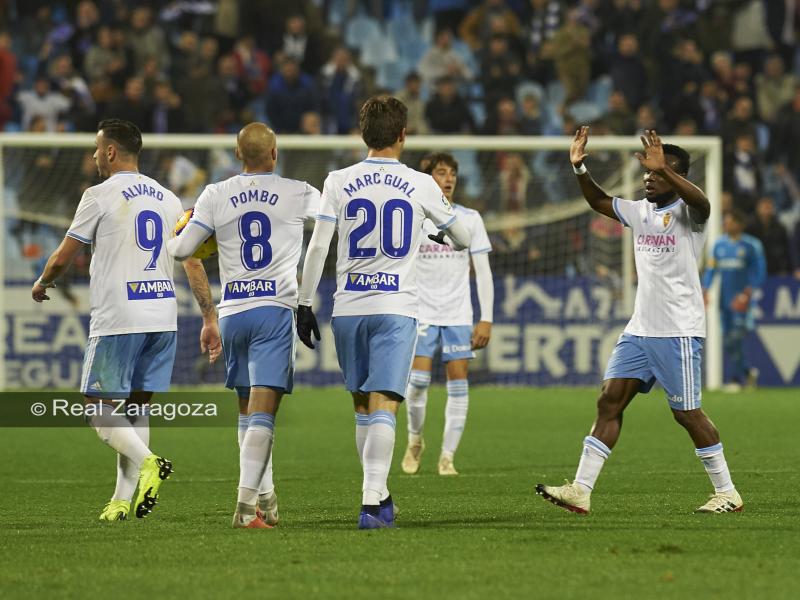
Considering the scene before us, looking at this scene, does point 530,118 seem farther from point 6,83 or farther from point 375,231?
point 375,231

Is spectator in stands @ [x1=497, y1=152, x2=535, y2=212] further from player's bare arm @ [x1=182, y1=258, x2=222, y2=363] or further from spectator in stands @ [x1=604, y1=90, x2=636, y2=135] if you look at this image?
player's bare arm @ [x1=182, y1=258, x2=222, y2=363]

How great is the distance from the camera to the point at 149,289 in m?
8.36

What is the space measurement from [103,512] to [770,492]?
4106 millimetres

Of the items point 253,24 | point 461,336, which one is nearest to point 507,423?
point 461,336

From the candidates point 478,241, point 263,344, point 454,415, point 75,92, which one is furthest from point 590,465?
point 75,92

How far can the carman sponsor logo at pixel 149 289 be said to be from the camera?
8.30 metres

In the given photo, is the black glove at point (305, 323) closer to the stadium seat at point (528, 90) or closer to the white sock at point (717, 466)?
the white sock at point (717, 466)

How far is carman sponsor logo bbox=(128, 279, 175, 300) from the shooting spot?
27.2 feet

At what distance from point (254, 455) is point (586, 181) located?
246 cm

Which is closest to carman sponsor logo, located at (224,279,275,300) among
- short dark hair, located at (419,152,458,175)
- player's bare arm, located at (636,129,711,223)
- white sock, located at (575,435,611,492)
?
white sock, located at (575,435,611,492)

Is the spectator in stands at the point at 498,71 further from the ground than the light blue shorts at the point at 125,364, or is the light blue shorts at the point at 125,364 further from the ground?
the spectator in stands at the point at 498,71

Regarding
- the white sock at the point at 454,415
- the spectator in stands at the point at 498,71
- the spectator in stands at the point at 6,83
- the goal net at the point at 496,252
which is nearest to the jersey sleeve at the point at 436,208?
the white sock at the point at 454,415

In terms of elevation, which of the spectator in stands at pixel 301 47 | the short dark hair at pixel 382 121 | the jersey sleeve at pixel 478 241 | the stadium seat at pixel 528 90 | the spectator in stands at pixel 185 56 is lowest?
the jersey sleeve at pixel 478 241

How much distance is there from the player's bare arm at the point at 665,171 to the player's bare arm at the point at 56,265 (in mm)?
3103
